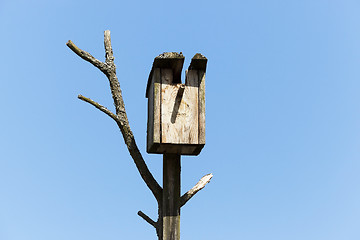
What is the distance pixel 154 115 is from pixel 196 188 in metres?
0.84

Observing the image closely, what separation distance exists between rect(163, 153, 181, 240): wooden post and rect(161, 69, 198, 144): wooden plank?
320 millimetres

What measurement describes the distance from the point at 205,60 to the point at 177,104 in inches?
18.3

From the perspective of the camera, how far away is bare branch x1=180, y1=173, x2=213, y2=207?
402 centimetres

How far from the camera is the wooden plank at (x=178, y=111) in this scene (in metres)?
3.78

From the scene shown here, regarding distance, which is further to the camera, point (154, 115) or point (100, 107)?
point (100, 107)

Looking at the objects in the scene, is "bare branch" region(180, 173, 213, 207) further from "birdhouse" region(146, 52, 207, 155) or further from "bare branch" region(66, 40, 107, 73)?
"bare branch" region(66, 40, 107, 73)

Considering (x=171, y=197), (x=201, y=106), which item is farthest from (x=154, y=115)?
(x=171, y=197)

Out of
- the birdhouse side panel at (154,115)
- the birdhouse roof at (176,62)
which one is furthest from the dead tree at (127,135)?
the birdhouse roof at (176,62)

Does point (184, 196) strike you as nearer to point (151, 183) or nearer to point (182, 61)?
point (151, 183)

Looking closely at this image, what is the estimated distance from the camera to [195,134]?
381 cm

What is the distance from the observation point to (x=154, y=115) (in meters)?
3.80

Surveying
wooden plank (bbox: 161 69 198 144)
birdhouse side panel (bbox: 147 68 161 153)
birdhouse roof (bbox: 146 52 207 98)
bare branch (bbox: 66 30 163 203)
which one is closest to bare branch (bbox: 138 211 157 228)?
bare branch (bbox: 66 30 163 203)

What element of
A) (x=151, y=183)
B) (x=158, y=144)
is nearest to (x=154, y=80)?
(x=158, y=144)

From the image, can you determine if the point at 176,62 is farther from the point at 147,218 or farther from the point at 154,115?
the point at 147,218
